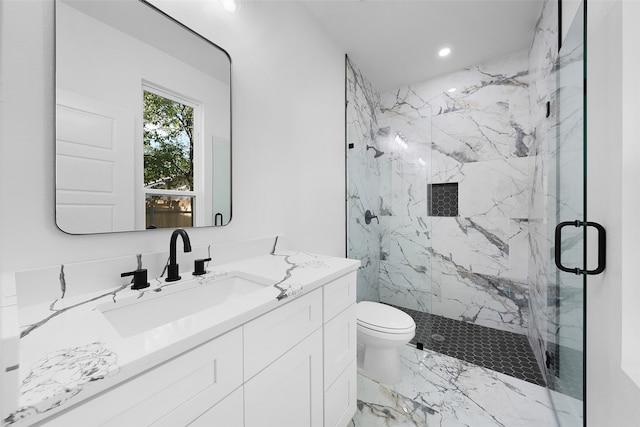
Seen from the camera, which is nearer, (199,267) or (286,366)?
(286,366)

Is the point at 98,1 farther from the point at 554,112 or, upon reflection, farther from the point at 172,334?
the point at 554,112

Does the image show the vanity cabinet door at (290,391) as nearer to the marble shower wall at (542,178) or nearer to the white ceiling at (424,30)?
the marble shower wall at (542,178)

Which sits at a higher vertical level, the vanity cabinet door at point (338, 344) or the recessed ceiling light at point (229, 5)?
the recessed ceiling light at point (229, 5)

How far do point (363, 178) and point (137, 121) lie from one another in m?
1.93

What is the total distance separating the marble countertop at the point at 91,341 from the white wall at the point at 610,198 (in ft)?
3.17

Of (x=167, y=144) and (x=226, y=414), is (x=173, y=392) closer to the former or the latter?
(x=226, y=414)

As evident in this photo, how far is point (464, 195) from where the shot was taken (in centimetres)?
255

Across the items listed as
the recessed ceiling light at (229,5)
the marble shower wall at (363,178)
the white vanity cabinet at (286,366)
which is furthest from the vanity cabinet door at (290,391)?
the recessed ceiling light at (229,5)

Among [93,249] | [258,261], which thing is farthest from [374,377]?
[93,249]

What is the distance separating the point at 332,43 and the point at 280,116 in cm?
103

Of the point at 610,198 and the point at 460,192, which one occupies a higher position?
the point at 460,192

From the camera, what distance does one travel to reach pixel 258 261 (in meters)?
1.38

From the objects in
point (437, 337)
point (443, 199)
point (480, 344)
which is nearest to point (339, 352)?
point (437, 337)

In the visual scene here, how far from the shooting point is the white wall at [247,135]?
0.77 m
